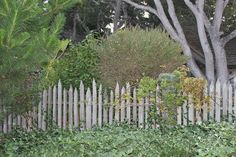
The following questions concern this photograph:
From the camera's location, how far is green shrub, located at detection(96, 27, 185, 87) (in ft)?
34.8

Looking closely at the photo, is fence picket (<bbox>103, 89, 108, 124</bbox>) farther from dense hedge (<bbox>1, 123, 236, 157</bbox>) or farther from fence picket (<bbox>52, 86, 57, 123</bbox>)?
dense hedge (<bbox>1, 123, 236, 157</bbox>)

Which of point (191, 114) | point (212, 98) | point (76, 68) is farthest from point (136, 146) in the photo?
point (76, 68)

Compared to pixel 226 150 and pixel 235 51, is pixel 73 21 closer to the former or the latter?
pixel 235 51

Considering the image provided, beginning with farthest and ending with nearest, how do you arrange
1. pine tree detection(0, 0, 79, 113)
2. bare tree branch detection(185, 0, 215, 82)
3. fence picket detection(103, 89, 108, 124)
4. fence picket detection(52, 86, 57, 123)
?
1. bare tree branch detection(185, 0, 215, 82)
2. fence picket detection(52, 86, 57, 123)
3. fence picket detection(103, 89, 108, 124)
4. pine tree detection(0, 0, 79, 113)

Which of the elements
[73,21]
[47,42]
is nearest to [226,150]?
[47,42]

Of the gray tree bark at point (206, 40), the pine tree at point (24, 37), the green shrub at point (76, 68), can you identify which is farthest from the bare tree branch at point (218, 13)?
the pine tree at point (24, 37)

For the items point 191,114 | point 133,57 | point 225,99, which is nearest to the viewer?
point 225,99

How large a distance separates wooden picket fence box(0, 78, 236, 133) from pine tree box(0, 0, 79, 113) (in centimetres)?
221

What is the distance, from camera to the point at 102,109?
9.71m

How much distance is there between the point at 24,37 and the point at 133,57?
451cm

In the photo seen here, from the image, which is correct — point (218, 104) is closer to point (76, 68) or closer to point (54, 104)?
point (54, 104)

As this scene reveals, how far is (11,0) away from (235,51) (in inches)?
622

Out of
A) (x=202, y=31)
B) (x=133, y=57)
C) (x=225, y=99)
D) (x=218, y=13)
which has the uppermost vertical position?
(x=218, y=13)

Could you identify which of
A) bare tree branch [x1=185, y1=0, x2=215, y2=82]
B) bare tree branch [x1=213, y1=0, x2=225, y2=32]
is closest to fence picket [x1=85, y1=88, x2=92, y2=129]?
bare tree branch [x1=185, y1=0, x2=215, y2=82]
